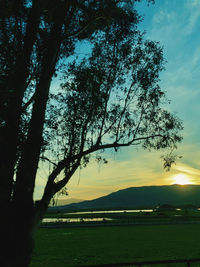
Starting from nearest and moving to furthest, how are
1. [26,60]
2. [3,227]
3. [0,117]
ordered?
[3,227] → [0,117] → [26,60]

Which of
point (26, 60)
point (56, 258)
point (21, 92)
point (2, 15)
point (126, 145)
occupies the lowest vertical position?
point (56, 258)

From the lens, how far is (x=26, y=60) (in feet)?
32.7

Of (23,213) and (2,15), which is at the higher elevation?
(2,15)

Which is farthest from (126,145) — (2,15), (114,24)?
(2,15)

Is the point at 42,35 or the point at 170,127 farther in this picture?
the point at 170,127

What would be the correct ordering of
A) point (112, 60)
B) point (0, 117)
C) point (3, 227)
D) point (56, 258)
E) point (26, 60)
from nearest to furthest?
point (3, 227), point (0, 117), point (26, 60), point (112, 60), point (56, 258)

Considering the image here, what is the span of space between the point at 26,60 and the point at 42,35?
6.88 ft

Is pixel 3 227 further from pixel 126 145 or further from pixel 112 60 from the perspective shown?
pixel 112 60

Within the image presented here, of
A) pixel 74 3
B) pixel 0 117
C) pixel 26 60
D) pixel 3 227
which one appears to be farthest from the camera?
pixel 74 3

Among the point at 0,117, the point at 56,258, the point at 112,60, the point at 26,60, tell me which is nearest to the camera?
the point at 0,117

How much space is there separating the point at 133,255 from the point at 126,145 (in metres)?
16.5

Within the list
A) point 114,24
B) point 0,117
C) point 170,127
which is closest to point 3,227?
point 0,117

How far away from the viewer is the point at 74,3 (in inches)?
441

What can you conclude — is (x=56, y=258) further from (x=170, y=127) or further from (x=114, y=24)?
(x=114, y=24)
